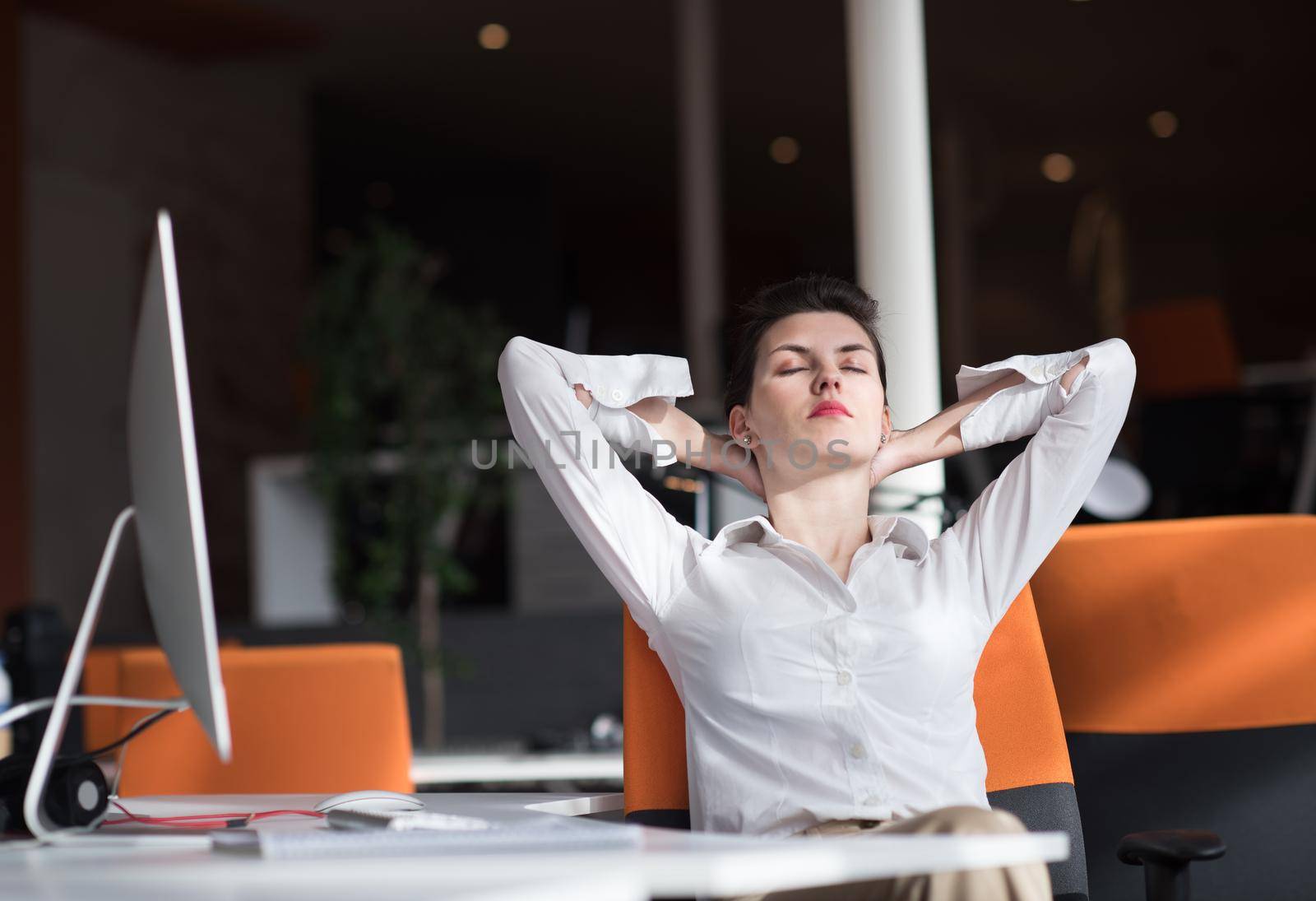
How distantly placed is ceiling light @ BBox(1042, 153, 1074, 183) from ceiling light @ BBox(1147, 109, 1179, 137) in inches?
30.6

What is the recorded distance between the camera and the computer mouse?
142 cm

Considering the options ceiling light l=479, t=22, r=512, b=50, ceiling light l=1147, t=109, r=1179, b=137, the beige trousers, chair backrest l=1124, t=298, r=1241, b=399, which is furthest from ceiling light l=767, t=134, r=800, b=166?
the beige trousers

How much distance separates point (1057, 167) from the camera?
11.1m

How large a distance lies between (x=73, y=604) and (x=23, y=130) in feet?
7.95

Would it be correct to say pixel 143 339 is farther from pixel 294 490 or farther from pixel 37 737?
pixel 294 490

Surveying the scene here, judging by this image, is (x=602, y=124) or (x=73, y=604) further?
(x=602, y=124)

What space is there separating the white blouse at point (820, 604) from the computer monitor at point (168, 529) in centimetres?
62

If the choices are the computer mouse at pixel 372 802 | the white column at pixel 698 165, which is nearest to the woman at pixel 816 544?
the computer mouse at pixel 372 802

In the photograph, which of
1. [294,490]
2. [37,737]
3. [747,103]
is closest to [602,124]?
[747,103]

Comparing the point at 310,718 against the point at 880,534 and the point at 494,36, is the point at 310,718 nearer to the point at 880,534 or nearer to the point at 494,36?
the point at 880,534

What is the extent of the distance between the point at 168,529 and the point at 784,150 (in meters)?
9.51

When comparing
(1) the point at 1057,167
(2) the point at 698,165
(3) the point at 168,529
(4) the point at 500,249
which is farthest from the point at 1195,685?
(1) the point at 1057,167

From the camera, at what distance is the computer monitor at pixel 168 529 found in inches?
43.5

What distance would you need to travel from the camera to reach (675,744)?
1.75 metres
